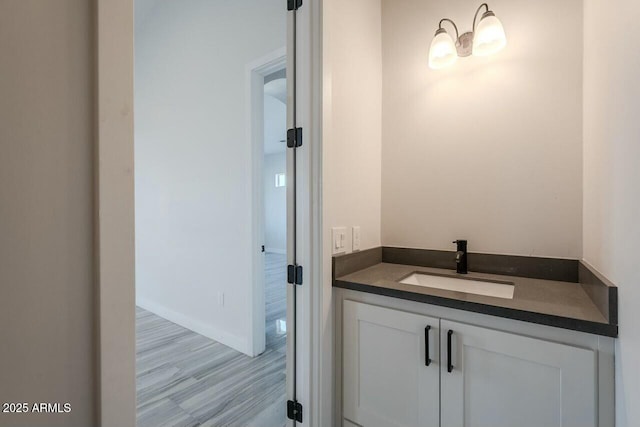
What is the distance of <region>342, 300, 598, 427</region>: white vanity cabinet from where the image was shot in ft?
2.84

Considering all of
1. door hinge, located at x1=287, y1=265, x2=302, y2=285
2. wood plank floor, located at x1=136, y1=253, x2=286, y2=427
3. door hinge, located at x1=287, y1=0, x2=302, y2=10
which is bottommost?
wood plank floor, located at x1=136, y1=253, x2=286, y2=427

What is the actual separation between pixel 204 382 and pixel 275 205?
639cm

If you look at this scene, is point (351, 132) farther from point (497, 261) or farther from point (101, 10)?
point (101, 10)

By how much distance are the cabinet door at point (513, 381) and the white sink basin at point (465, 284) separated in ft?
1.22

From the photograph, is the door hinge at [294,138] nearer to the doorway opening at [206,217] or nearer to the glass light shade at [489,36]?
the doorway opening at [206,217]

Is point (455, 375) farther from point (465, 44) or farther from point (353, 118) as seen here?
point (465, 44)

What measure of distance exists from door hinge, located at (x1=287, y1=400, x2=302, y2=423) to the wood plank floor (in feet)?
1.10

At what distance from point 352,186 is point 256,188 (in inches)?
36.9

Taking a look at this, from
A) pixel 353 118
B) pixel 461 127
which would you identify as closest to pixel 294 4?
pixel 353 118

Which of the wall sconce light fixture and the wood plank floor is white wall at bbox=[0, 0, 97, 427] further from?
the wall sconce light fixture

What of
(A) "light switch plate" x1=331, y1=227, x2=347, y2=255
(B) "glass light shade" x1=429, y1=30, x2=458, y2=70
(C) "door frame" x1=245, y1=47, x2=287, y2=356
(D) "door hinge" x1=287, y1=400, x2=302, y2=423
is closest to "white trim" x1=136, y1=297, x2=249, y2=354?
(C) "door frame" x1=245, y1=47, x2=287, y2=356

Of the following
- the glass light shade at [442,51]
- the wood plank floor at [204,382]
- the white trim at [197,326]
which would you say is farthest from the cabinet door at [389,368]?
the glass light shade at [442,51]

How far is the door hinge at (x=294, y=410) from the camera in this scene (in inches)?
49.8

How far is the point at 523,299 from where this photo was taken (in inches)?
40.5
